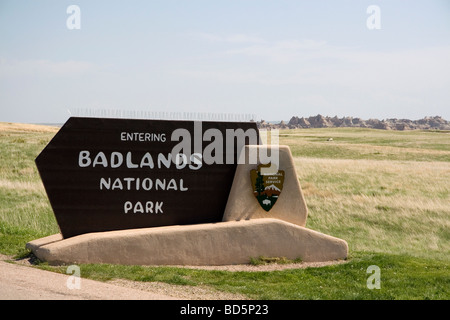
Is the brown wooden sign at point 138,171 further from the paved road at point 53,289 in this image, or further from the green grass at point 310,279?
the paved road at point 53,289

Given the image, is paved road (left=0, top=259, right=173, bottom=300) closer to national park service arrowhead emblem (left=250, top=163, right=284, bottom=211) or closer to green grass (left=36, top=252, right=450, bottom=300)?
green grass (left=36, top=252, right=450, bottom=300)

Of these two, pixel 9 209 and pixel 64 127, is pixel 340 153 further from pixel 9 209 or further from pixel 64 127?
pixel 64 127

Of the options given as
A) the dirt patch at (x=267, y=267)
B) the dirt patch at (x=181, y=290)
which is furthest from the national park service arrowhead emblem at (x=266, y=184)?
the dirt patch at (x=181, y=290)

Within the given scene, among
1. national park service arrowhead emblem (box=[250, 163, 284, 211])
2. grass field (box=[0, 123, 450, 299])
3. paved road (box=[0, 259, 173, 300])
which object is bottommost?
grass field (box=[0, 123, 450, 299])

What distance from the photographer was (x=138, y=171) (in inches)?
562

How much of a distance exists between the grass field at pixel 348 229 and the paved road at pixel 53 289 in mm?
823

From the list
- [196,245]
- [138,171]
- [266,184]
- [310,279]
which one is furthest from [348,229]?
[138,171]

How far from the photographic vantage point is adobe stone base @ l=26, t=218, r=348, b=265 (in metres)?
13.3

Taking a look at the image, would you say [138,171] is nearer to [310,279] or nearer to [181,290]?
[181,290]

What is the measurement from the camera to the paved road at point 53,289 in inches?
390

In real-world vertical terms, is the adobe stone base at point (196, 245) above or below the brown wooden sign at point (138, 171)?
below

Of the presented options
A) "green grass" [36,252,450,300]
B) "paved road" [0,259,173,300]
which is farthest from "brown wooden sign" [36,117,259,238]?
"paved road" [0,259,173,300]

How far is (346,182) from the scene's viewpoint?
32.3 meters

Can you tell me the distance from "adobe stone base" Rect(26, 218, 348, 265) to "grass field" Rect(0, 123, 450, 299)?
2.15 feet
